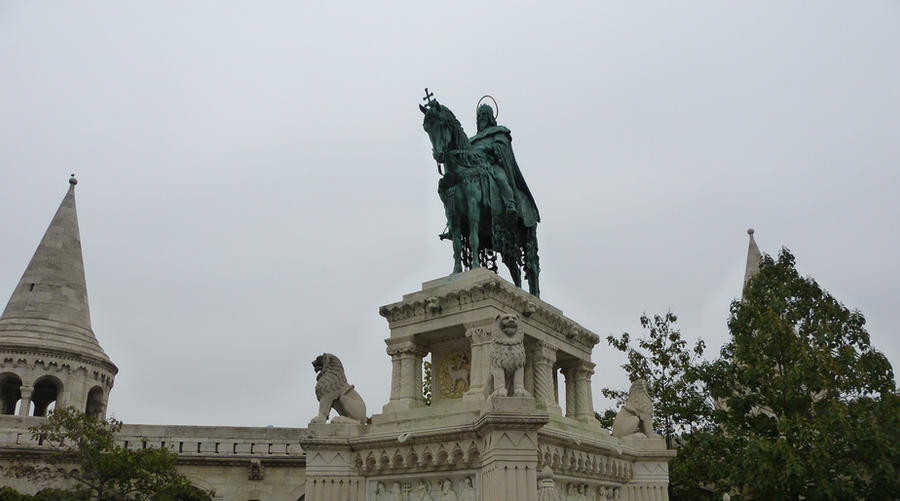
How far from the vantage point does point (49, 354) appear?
35.2 metres

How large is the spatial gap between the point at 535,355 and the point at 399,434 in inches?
119

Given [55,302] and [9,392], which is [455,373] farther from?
[9,392]

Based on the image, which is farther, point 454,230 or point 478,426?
point 454,230

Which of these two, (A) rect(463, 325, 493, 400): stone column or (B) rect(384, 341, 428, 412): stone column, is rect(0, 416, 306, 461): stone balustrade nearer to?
(B) rect(384, 341, 428, 412): stone column

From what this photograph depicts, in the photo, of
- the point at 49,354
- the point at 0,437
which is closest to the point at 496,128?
the point at 0,437

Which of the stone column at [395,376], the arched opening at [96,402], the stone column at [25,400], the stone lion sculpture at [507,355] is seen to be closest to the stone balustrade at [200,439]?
the stone column at [25,400]

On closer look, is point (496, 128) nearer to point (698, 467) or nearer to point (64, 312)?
point (698, 467)

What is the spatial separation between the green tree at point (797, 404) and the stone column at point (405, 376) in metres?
10.1

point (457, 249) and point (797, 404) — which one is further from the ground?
point (457, 249)

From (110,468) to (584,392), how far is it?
57.5 feet

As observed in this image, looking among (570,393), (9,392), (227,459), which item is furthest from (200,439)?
(570,393)

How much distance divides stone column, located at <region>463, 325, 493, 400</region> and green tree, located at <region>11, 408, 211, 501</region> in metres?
16.7

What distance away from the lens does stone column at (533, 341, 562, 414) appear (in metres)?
13.2

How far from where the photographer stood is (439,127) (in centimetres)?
1402
